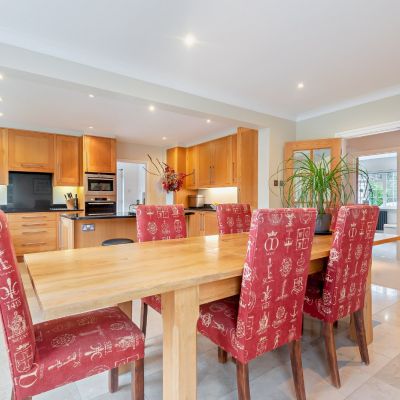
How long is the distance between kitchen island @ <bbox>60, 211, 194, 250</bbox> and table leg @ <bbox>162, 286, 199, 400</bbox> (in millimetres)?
2309

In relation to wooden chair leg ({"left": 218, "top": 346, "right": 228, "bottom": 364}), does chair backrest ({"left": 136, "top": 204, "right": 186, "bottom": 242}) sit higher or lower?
higher

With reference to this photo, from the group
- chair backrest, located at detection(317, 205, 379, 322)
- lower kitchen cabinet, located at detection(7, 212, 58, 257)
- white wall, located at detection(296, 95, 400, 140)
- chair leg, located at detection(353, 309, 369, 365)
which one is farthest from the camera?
lower kitchen cabinet, located at detection(7, 212, 58, 257)

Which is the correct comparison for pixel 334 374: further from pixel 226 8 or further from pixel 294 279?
pixel 226 8

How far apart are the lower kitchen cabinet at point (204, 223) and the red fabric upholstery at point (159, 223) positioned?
284 centimetres

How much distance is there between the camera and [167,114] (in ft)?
13.8

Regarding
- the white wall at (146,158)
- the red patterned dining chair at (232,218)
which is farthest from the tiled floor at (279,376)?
the white wall at (146,158)

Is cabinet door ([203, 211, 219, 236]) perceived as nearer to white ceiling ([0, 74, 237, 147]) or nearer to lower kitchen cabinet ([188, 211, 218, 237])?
lower kitchen cabinet ([188, 211, 218, 237])

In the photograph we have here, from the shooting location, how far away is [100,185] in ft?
17.8

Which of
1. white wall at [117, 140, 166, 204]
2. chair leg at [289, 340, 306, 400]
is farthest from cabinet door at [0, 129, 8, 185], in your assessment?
chair leg at [289, 340, 306, 400]

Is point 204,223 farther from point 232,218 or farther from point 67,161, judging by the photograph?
point 67,161

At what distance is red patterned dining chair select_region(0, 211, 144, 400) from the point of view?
0.87m

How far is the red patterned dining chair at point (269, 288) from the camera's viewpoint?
110cm

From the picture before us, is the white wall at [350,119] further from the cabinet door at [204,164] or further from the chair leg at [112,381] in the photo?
the chair leg at [112,381]

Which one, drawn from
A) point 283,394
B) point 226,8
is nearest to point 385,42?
point 226,8
